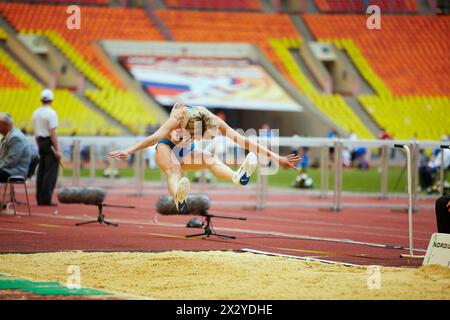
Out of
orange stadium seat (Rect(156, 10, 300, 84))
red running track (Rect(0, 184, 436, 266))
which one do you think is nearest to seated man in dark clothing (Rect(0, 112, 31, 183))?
red running track (Rect(0, 184, 436, 266))

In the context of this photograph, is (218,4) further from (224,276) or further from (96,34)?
(224,276)

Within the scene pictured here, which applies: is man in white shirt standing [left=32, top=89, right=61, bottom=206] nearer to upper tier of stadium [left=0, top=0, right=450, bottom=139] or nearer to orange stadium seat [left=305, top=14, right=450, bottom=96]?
upper tier of stadium [left=0, top=0, right=450, bottom=139]

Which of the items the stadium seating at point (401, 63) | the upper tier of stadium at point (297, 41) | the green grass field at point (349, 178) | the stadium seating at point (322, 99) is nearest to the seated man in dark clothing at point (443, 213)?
the green grass field at point (349, 178)

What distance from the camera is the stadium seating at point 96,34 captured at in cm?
4128

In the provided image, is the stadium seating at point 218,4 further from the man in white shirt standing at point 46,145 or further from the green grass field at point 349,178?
the man in white shirt standing at point 46,145

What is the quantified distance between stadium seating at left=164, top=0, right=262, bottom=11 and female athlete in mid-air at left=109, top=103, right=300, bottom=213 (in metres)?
36.2

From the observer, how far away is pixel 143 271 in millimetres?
9352

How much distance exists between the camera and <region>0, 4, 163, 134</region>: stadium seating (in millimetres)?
41281

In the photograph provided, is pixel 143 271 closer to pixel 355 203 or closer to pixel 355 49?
pixel 355 203

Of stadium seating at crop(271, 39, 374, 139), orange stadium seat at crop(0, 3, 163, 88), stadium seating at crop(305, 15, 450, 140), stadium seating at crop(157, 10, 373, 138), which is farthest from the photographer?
orange stadium seat at crop(0, 3, 163, 88)

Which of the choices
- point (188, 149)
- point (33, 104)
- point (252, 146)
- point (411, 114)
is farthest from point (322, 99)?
point (252, 146)

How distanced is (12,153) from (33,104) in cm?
2513

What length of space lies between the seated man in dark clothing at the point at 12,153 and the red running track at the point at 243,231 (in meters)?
0.78

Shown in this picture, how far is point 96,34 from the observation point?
4391cm
